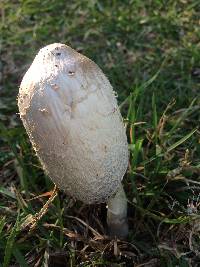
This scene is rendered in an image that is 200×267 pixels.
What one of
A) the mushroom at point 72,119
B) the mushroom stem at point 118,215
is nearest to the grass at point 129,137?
the mushroom stem at point 118,215

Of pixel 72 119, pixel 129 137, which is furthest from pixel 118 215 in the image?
pixel 72 119

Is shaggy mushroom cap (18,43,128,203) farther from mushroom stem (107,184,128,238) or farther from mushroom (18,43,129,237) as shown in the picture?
mushroom stem (107,184,128,238)

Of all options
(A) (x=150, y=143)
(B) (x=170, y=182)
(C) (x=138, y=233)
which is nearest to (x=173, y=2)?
(A) (x=150, y=143)

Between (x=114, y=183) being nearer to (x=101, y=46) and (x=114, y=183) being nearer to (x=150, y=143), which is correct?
(x=150, y=143)

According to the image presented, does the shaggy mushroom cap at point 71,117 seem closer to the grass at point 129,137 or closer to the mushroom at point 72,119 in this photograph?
the mushroom at point 72,119

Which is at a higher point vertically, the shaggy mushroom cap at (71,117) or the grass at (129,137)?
the shaggy mushroom cap at (71,117)

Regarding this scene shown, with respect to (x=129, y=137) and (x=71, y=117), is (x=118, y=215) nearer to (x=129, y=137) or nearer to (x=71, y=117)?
(x=129, y=137)

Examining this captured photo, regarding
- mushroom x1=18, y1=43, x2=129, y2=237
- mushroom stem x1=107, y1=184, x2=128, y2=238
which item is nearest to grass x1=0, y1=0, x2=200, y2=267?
mushroom stem x1=107, y1=184, x2=128, y2=238
